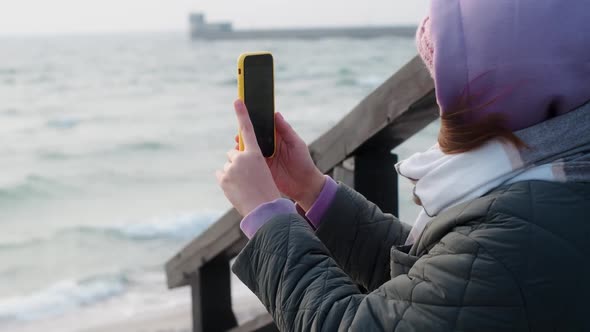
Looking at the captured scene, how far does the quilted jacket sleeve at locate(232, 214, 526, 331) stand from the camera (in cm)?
96

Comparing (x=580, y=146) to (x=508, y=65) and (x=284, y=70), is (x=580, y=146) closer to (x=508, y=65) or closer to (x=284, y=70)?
(x=508, y=65)

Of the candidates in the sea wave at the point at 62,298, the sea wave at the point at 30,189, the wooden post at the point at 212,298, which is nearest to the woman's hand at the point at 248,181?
the wooden post at the point at 212,298

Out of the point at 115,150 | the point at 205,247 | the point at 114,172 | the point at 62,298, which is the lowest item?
the point at 115,150

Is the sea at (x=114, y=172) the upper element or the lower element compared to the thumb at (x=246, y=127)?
lower

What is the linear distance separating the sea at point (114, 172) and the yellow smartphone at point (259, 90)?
457 cm

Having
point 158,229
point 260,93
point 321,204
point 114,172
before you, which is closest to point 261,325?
point 321,204

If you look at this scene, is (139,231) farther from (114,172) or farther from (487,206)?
(487,206)

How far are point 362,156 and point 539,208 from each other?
1.00 m

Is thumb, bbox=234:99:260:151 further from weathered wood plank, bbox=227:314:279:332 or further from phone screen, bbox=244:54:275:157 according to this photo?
weathered wood plank, bbox=227:314:279:332

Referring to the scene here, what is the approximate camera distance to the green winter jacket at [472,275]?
958 millimetres

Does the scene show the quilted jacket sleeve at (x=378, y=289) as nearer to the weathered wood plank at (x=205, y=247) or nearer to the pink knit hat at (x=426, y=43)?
the pink knit hat at (x=426, y=43)

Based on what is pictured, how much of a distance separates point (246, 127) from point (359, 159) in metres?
0.73

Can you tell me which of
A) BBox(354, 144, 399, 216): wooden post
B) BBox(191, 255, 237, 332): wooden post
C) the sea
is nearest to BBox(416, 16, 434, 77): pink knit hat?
BBox(354, 144, 399, 216): wooden post

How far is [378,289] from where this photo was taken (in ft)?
3.57
